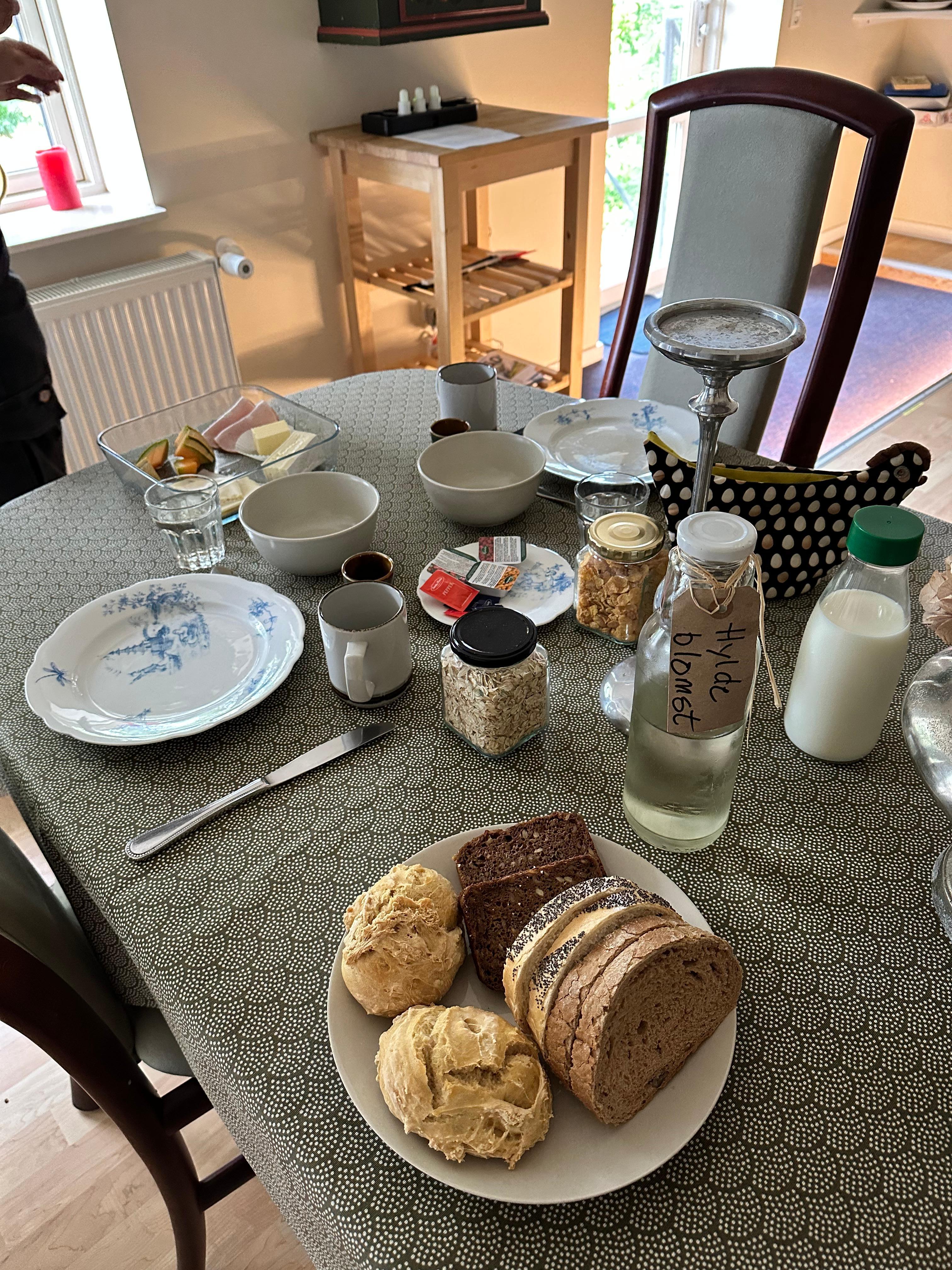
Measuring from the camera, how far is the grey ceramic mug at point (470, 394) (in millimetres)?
1206

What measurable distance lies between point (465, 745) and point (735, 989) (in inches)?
13.0

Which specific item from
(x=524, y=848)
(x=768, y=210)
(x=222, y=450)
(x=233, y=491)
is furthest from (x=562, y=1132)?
(x=768, y=210)

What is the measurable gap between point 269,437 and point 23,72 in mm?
809

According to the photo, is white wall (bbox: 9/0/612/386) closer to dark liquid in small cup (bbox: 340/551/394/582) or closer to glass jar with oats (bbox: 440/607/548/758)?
dark liquid in small cup (bbox: 340/551/394/582)

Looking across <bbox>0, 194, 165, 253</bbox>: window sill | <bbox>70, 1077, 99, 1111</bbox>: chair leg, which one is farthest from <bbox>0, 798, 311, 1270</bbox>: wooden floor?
<bbox>0, 194, 165, 253</bbox>: window sill

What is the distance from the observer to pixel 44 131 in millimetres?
2234

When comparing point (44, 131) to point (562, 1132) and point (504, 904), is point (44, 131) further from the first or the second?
point (562, 1132)

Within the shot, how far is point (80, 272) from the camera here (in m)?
2.20

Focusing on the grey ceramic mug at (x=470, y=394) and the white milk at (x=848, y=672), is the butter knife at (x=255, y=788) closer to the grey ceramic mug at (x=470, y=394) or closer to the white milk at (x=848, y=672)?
the white milk at (x=848, y=672)

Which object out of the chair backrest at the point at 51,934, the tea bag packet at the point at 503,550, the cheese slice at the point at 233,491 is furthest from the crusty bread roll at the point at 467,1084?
the cheese slice at the point at 233,491

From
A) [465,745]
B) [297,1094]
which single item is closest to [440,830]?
[465,745]

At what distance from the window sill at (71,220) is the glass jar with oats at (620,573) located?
1817mm

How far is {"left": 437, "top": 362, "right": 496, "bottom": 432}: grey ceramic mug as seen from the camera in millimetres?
1206

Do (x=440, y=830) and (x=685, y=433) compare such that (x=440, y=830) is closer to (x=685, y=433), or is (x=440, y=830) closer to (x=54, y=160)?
(x=685, y=433)
